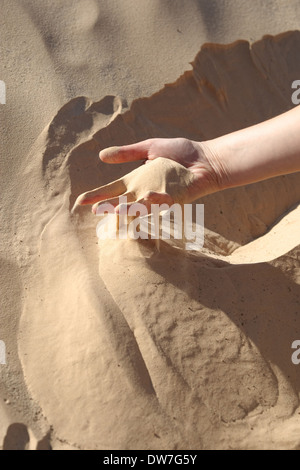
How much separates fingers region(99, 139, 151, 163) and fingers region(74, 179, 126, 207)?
123 millimetres

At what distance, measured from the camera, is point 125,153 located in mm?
1757

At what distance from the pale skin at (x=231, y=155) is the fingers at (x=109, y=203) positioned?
16 centimetres

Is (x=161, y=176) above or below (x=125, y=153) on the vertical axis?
below

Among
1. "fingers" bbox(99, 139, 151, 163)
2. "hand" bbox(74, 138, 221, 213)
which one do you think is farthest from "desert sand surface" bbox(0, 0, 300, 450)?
"fingers" bbox(99, 139, 151, 163)

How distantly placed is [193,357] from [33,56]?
4.33ft

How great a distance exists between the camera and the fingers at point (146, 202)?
1.53 m

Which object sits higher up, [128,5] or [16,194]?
[128,5]

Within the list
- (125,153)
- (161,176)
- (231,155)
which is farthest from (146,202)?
(231,155)

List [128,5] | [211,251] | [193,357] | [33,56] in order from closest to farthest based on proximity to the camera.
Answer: [193,357] < [211,251] < [33,56] < [128,5]

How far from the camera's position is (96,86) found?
2.16 m

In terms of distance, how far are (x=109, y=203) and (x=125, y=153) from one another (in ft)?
0.76

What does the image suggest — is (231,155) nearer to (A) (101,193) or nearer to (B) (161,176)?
(B) (161,176)
